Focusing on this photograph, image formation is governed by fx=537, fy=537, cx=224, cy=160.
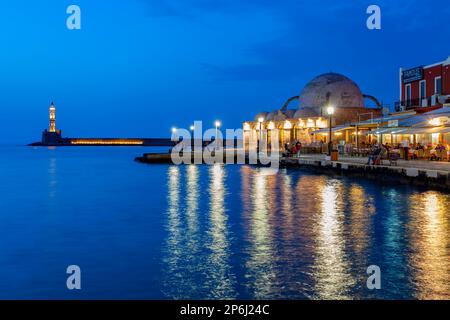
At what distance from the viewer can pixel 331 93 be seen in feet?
203

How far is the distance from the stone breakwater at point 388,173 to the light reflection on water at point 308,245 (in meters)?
0.94

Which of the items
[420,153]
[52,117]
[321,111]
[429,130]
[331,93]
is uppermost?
[52,117]

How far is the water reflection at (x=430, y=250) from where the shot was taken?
875cm

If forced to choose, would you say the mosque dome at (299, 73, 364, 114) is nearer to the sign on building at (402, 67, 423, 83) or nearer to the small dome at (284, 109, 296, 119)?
the small dome at (284, 109, 296, 119)

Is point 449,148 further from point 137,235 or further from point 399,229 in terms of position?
point 137,235

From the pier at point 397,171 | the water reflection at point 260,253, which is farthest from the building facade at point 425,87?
the water reflection at point 260,253

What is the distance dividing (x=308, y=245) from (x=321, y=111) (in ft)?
149

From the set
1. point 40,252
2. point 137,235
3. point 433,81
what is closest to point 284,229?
point 137,235

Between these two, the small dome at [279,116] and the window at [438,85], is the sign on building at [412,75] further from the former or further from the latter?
the small dome at [279,116]

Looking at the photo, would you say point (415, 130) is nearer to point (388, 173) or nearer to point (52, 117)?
point (388, 173)
